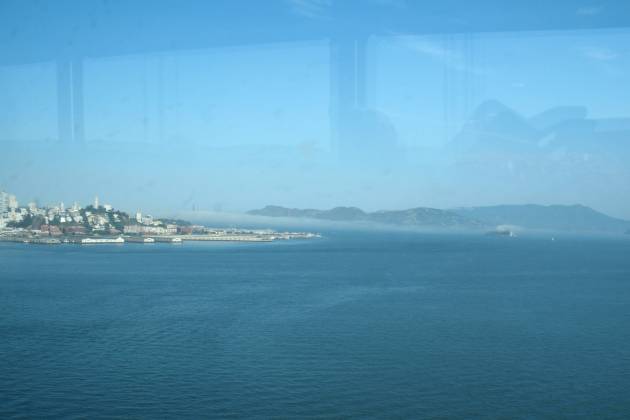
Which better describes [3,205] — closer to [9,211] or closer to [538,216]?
[9,211]

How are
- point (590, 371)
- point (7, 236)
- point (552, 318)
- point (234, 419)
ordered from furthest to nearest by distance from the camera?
point (7, 236) < point (552, 318) < point (590, 371) < point (234, 419)

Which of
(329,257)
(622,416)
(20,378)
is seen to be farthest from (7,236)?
(622,416)

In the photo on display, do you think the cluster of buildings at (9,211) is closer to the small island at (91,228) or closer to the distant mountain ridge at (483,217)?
the small island at (91,228)

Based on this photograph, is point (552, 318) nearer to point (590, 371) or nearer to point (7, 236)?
point (590, 371)

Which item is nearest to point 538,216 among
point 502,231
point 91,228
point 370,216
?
point 502,231

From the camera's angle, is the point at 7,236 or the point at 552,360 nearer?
the point at 552,360

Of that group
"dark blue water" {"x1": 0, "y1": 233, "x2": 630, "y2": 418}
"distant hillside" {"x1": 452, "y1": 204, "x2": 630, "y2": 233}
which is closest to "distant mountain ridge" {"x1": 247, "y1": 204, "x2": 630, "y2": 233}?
"distant hillside" {"x1": 452, "y1": 204, "x2": 630, "y2": 233}
